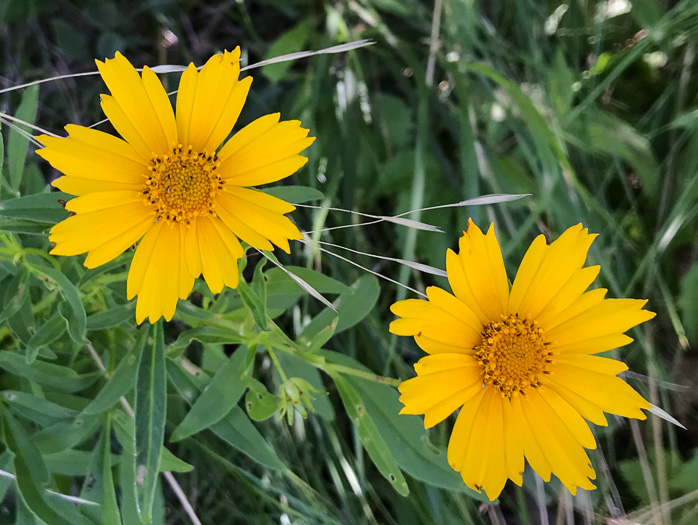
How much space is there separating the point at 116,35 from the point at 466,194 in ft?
3.51

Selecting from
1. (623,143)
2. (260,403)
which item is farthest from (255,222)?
(623,143)

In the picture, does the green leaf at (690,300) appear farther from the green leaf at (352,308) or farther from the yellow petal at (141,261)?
the yellow petal at (141,261)

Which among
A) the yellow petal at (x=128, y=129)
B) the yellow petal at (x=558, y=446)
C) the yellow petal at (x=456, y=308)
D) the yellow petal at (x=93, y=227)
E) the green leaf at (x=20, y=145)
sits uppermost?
the green leaf at (x=20, y=145)

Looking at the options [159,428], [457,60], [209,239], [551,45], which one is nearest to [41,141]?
[209,239]

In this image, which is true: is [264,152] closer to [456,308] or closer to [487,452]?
[456,308]

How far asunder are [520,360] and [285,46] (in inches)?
40.3

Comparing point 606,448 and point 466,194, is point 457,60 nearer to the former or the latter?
point 466,194

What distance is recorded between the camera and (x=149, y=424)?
2.98 ft

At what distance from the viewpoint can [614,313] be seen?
0.94 m

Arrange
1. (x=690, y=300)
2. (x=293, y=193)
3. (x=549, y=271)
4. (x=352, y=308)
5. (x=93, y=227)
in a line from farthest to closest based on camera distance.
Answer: (x=690, y=300)
(x=352, y=308)
(x=293, y=193)
(x=549, y=271)
(x=93, y=227)

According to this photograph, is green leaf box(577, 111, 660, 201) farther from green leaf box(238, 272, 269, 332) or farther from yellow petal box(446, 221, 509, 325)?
green leaf box(238, 272, 269, 332)

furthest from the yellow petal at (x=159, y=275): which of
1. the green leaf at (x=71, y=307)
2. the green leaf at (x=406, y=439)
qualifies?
the green leaf at (x=406, y=439)

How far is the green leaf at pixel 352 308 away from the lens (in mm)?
1142

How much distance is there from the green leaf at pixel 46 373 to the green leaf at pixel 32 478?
79 mm
